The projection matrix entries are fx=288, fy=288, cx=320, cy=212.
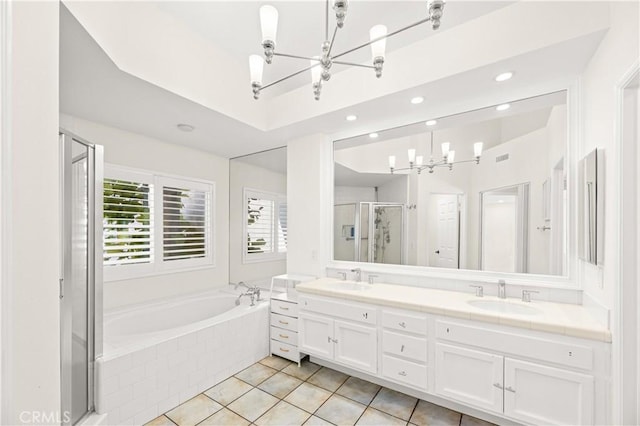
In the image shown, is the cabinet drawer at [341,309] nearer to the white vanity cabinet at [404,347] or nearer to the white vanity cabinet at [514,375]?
the white vanity cabinet at [404,347]

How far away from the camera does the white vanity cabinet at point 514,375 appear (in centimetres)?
158

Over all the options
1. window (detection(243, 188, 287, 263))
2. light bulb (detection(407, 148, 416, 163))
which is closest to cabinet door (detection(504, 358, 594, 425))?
light bulb (detection(407, 148, 416, 163))

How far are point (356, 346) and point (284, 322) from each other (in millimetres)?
885

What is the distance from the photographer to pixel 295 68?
264cm

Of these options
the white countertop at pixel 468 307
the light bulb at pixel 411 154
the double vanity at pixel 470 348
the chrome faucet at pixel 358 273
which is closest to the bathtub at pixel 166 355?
the double vanity at pixel 470 348

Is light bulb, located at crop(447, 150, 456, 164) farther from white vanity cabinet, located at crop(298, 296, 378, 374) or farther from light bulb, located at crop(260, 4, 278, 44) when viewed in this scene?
light bulb, located at crop(260, 4, 278, 44)

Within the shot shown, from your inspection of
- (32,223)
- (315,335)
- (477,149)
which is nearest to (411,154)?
(477,149)

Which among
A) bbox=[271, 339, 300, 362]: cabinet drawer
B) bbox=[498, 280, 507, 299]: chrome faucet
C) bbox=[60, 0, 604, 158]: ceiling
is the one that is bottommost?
bbox=[271, 339, 300, 362]: cabinet drawer

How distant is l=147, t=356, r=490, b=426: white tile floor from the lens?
203cm

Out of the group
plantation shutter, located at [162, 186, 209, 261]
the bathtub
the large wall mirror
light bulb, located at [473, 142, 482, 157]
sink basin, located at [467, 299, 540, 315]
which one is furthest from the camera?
plantation shutter, located at [162, 186, 209, 261]

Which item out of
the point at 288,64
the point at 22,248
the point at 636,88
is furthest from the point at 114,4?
the point at 636,88

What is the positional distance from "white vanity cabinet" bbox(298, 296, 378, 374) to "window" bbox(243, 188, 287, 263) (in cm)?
157

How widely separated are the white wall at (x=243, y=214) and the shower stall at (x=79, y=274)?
2.23 meters

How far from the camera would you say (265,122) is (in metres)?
3.02
